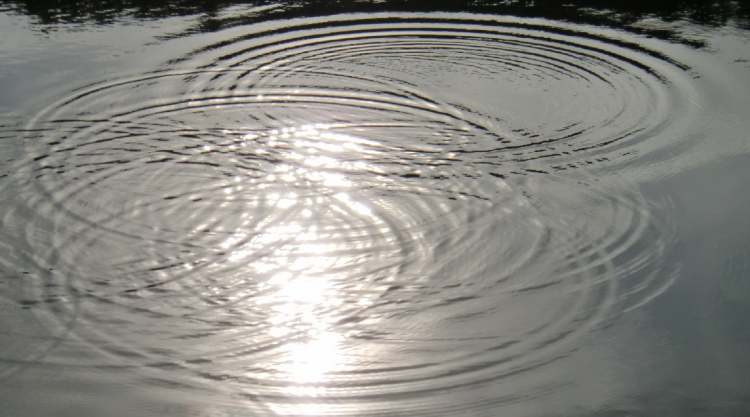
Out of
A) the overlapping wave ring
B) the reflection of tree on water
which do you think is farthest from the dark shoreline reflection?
the overlapping wave ring

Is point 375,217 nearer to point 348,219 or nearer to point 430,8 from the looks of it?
point 348,219

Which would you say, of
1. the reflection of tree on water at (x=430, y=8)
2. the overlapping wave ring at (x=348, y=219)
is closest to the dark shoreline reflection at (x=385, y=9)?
the reflection of tree on water at (x=430, y=8)

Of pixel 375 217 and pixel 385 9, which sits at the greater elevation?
pixel 385 9

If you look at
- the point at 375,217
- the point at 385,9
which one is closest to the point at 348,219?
the point at 375,217

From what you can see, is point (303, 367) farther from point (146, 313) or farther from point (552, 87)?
point (552, 87)

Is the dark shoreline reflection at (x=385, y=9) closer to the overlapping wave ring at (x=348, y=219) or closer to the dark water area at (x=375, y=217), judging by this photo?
the dark water area at (x=375, y=217)

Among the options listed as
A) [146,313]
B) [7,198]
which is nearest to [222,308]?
[146,313]

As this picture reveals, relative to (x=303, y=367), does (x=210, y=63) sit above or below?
above
